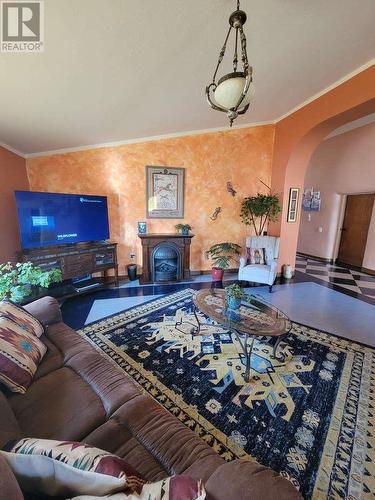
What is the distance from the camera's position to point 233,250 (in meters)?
4.47

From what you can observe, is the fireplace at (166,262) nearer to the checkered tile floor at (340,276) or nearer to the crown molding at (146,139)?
the crown molding at (146,139)

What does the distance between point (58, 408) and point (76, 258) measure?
263cm

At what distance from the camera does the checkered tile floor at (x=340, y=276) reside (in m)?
4.12

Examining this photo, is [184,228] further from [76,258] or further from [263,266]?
[76,258]

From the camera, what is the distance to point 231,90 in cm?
156

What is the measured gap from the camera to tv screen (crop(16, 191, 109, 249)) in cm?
296

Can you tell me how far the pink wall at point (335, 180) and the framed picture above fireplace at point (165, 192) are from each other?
424 cm

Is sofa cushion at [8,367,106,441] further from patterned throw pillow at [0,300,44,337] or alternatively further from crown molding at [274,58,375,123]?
crown molding at [274,58,375,123]

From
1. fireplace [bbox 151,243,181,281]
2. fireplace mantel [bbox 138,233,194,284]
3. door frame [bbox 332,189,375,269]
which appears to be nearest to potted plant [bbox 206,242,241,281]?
fireplace mantel [bbox 138,233,194,284]

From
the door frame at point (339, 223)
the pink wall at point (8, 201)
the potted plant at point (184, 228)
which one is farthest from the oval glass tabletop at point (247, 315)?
the door frame at point (339, 223)

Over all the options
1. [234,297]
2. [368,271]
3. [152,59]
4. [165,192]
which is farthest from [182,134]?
[368,271]

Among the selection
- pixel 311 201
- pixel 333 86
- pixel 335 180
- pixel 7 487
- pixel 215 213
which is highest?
pixel 333 86

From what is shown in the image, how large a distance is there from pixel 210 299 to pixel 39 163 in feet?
12.4

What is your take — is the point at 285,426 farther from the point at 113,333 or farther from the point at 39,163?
the point at 39,163
